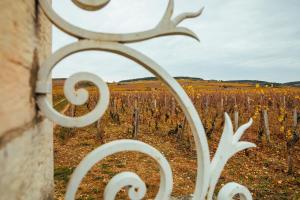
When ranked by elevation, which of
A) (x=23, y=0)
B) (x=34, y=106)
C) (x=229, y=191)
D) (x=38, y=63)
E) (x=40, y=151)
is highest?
(x=23, y=0)

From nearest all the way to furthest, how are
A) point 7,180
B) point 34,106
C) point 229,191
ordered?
point 7,180, point 34,106, point 229,191

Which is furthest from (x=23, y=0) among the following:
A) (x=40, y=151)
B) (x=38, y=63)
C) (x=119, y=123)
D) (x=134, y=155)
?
(x=119, y=123)

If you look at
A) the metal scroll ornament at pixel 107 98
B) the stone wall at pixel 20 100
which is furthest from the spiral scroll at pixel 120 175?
the stone wall at pixel 20 100

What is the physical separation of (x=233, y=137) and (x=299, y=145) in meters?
10.9

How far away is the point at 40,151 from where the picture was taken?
1.20 metres

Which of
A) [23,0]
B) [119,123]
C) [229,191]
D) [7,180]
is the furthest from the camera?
[119,123]

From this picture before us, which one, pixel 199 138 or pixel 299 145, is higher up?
pixel 199 138

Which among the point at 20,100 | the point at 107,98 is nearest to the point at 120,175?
the point at 107,98

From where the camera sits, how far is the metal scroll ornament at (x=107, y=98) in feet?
3.18

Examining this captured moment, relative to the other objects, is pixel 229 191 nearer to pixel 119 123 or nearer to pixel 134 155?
pixel 134 155

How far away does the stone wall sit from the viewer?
30.2 inches

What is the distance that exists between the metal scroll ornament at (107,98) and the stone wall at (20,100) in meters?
0.07

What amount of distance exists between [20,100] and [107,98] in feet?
0.87

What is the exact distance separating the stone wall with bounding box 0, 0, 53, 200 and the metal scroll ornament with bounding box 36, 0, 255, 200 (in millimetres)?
67
